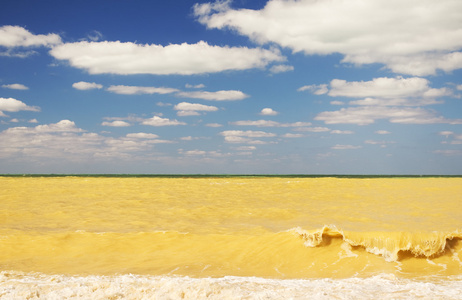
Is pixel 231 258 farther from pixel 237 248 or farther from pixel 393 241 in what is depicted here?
pixel 393 241

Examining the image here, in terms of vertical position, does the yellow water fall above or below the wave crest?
below

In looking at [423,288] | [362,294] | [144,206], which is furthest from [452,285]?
[144,206]

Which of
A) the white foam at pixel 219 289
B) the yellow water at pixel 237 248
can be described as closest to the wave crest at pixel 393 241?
the yellow water at pixel 237 248

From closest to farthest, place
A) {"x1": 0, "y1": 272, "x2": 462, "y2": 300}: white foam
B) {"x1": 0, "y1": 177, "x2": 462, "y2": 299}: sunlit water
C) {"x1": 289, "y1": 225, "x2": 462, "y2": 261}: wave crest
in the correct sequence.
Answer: {"x1": 0, "y1": 272, "x2": 462, "y2": 300}: white foam, {"x1": 0, "y1": 177, "x2": 462, "y2": 299}: sunlit water, {"x1": 289, "y1": 225, "x2": 462, "y2": 261}: wave crest

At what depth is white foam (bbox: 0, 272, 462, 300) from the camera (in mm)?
4582

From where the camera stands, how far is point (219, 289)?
4.67 metres

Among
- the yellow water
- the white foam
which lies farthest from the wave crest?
the white foam

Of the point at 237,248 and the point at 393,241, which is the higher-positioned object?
the point at 393,241

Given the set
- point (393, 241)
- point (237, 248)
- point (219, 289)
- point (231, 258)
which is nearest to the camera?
point (219, 289)

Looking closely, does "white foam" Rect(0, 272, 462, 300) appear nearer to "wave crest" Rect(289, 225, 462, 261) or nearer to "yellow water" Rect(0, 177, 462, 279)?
"yellow water" Rect(0, 177, 462, 279)

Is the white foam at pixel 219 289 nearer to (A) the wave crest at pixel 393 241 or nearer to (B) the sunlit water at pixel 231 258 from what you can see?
(B) the sunlit water at pixel 231 258

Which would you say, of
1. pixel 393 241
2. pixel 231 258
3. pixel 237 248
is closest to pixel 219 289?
pixel 231 258

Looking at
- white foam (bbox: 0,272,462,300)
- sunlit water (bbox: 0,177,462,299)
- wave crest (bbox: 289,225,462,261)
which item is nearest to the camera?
white foam (bbox: 0,272,462,300)

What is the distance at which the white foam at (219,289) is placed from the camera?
4.58m
